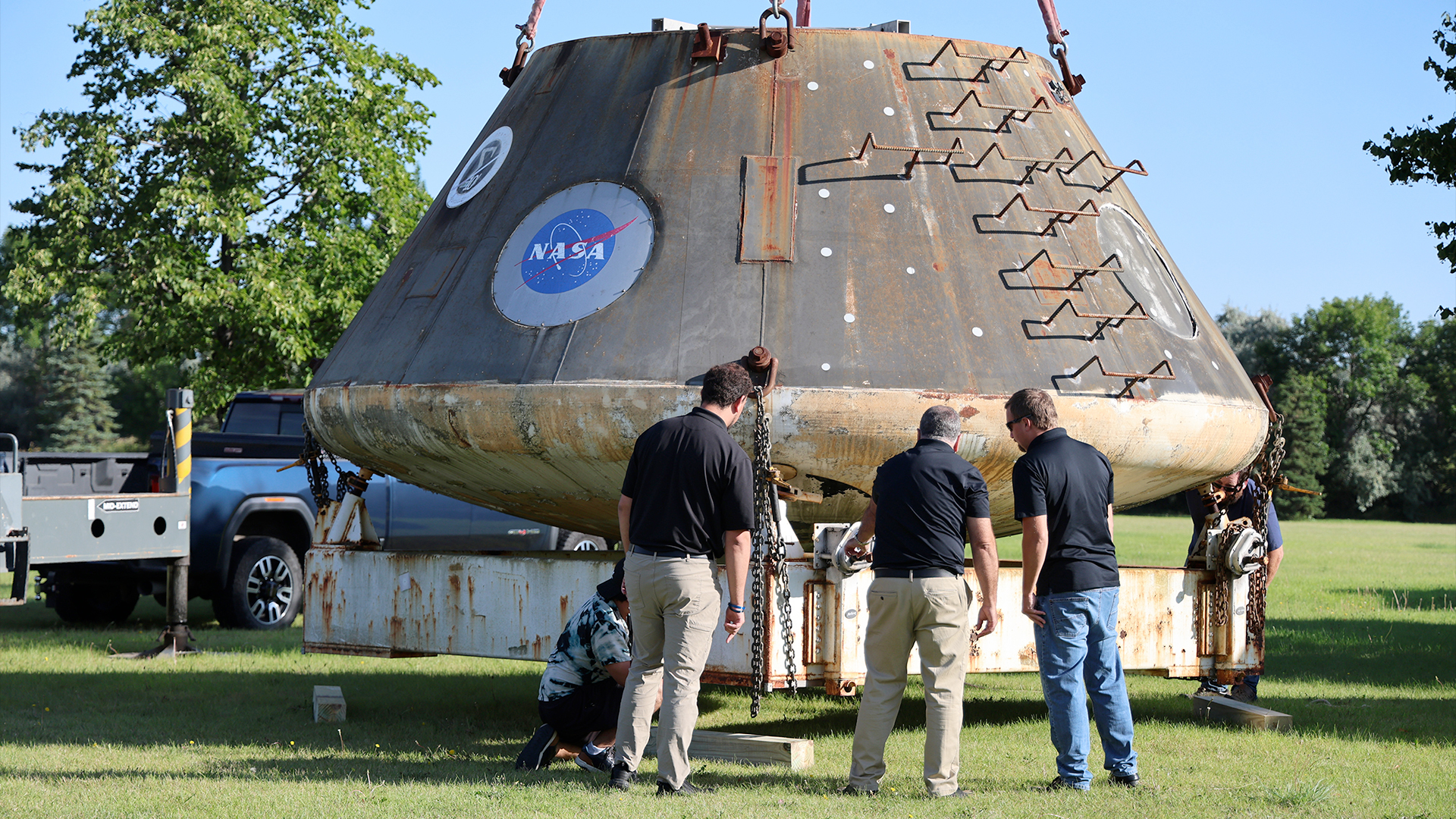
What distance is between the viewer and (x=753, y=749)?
578cm

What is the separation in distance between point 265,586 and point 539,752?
6991 millimetres

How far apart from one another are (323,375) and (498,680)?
2752 millimetres

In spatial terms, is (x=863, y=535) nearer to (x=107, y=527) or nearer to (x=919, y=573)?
(x=919, y=573)

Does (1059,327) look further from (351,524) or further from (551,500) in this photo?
(351,524)

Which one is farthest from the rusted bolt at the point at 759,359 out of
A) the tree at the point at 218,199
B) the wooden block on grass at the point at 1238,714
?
the tree at the point at 218,199

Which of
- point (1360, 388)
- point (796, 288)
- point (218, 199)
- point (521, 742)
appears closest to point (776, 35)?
point (796, 288)

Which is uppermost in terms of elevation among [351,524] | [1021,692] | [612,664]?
[351,524]

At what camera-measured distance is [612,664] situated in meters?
5.68

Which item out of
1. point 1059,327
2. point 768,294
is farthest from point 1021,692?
point 768,294

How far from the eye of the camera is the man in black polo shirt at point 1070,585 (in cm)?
525

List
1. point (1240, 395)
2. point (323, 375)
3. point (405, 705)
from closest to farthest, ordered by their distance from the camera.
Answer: point (1240, 395)
point (323, 375)
point (405, 705)

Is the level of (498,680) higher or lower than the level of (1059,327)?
lower

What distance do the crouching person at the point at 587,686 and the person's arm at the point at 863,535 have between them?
0.99m

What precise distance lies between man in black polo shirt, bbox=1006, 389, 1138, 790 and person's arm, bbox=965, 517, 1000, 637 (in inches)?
5.5
